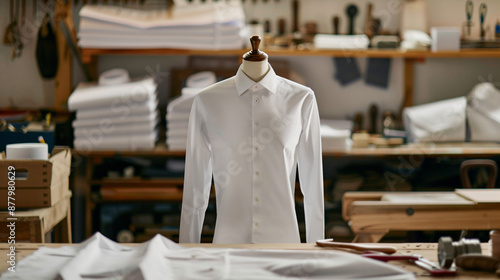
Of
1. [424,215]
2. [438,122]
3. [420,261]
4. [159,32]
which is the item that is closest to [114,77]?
[159,32]

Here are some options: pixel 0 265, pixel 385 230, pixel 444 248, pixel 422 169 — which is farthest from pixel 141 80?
pixel 444 248

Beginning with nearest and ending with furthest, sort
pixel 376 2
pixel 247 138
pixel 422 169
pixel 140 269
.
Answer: pixel 140 269 → pixel 247 138 → pixel 422 169 → pixel 376 2

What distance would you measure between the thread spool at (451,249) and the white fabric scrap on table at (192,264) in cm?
17

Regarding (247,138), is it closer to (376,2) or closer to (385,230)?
(385,230)

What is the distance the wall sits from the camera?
4.18 m

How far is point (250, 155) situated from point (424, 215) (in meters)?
0.71

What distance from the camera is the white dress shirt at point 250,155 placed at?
2.22 m

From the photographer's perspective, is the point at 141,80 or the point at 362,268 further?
the point at 141,80

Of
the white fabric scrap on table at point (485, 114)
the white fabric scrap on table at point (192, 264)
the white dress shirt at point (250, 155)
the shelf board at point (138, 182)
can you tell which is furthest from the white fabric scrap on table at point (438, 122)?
the white fabric scrap on table at point (192, 264)

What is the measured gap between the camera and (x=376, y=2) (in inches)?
165

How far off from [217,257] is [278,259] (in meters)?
0.15

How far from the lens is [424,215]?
7.84 feet

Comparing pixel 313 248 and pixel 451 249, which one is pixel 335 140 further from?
pixel 451 249

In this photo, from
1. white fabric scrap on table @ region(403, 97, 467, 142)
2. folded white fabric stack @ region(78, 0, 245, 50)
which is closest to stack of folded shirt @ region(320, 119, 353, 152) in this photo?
white fabric scrap on table @ region(403, 97, 467, 142)
